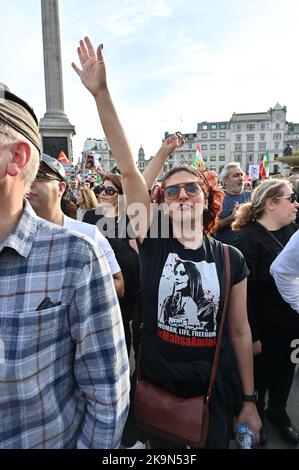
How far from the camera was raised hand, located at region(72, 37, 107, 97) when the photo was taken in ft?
5.13

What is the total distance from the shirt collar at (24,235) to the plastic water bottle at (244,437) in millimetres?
1501

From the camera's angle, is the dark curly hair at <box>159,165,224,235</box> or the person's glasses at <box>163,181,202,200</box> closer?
the person's glasses at <box>163,181,202,200</box>

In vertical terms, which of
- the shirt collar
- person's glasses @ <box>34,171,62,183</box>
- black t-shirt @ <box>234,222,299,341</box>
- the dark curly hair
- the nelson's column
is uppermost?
the nelson's column

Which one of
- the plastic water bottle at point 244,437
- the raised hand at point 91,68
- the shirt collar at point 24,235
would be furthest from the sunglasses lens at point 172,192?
the plastic water bottle at point 244,437

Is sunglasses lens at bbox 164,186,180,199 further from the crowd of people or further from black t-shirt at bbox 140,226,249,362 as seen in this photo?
black t-shirt at bbox 140,226,249,362

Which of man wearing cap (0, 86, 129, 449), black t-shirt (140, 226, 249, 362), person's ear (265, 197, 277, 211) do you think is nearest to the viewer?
man wearing cap (0, 86, 129, 449)

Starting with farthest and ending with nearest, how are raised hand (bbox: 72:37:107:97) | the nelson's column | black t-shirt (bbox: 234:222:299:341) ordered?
the nelson's column → black t-shirt (bbox: 234:222:299:341) → raised hand (bbox: 72:37:107:97)

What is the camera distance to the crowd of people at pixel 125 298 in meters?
0.97

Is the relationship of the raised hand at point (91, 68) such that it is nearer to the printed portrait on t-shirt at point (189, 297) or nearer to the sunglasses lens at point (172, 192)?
the sunglasses lens at point (172, 192)

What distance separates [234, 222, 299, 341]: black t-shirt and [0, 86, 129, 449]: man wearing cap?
1673mm

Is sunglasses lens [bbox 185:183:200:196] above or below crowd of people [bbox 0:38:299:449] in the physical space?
above

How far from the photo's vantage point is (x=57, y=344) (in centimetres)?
101

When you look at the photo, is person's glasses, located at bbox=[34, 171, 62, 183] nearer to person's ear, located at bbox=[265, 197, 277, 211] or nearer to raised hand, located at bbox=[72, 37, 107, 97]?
raised hand, located at bbox=[72, 37, 107, 97]

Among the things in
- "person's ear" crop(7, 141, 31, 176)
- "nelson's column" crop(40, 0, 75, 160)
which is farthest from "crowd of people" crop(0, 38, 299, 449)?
"nelson's column" crop(40, 0, 75, 160)
